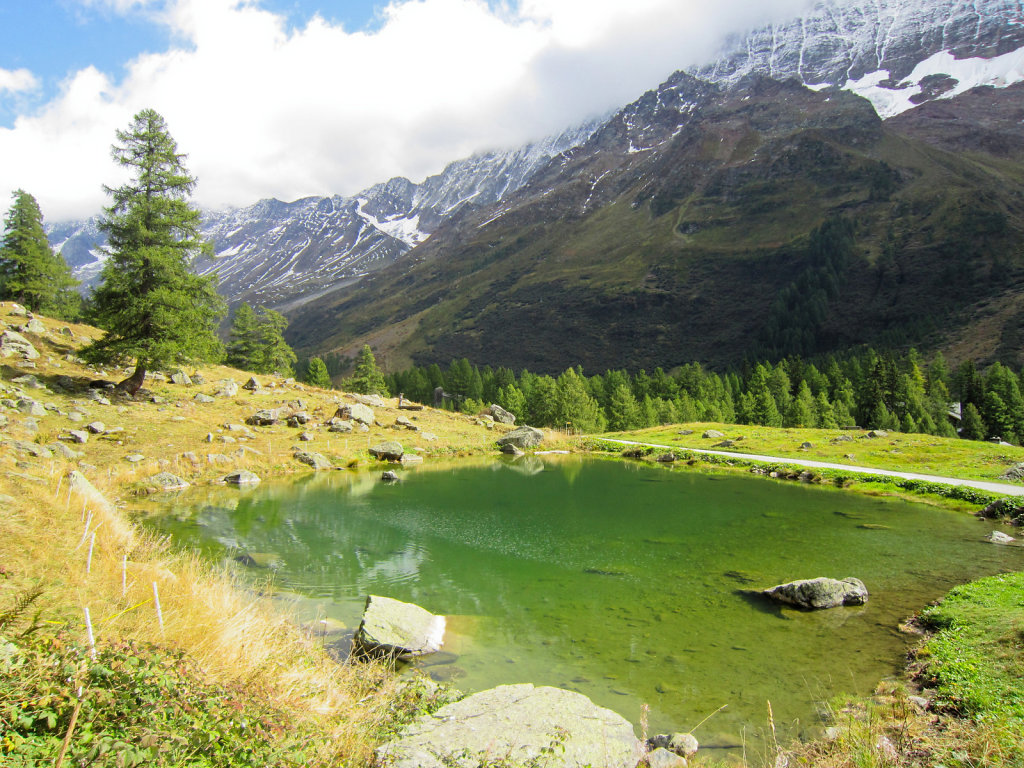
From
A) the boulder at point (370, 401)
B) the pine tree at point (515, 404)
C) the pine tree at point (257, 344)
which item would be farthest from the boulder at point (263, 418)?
the pine tree at point (515, 404)

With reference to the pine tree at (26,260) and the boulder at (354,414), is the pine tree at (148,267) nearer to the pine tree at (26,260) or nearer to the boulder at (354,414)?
the boulder at (354,414)

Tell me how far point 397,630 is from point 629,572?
957 cm

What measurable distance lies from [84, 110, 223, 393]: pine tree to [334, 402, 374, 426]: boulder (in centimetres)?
1492

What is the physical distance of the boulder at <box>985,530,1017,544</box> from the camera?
21047 millimetres

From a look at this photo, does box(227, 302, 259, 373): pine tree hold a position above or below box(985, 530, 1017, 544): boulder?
above

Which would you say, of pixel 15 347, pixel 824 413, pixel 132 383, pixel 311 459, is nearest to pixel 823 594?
pixel 311 459

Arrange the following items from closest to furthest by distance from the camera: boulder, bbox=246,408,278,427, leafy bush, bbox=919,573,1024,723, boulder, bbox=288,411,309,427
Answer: leafy bush, bbox=919,573,1024,723 → boulder, bbox=246,408,278,427 → boulder, bbox=288,411,309,427

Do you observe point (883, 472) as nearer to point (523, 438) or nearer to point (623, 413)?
point (523, 438)

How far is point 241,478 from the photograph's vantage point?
31.9 metres

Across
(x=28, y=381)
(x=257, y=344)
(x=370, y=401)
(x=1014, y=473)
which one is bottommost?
(x=1014, y=473)

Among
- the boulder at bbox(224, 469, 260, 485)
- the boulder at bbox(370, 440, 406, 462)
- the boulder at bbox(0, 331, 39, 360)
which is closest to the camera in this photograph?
the boulder at bbox(224, 469, 260, 485)

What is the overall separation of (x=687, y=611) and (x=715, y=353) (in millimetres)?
171262

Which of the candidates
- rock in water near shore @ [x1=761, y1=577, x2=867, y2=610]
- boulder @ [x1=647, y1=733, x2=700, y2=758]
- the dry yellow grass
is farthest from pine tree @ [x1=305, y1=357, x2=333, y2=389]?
boulder @ [x1=647, y1=733, x2=700, y2=758]

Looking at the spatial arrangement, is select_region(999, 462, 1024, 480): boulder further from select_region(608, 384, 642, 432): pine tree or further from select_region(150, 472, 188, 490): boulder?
select_region(608, 384, 642, 432): pine tree
